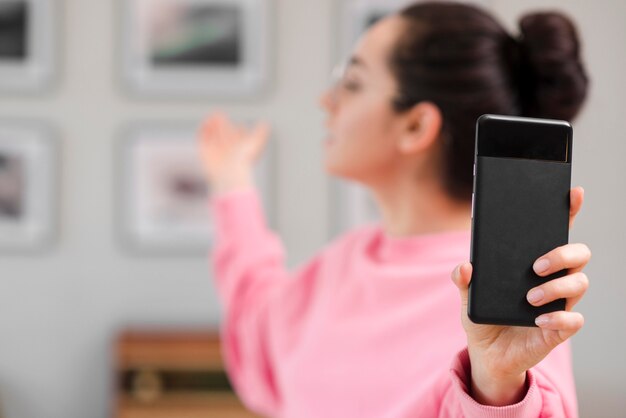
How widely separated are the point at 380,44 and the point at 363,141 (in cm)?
8

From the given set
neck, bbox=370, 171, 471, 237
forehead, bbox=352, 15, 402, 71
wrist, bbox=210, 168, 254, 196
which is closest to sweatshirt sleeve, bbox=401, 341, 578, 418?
neck, bbox=370, 171, 471, 237

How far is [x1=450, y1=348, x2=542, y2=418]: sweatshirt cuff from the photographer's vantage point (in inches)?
12.5

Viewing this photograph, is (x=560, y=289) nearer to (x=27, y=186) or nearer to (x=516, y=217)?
(x=516, y=217)

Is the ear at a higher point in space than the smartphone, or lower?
higher

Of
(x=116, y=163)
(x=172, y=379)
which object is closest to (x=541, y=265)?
(x=172, y=379)

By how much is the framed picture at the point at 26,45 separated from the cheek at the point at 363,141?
1643mm

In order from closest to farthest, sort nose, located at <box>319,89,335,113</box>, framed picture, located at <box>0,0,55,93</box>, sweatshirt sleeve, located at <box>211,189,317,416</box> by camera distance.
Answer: nose, located at <box>319,89,335,113</box>
sweatshirt sleeve, located at <box>211,189,317,416</box>
framed picture, located at <box>0,0,55,93</box>

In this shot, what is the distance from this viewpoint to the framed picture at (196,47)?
209 centimetres

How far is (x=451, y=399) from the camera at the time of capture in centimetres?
37

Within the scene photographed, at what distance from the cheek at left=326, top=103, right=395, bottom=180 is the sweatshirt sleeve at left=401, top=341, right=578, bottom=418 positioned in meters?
0.24

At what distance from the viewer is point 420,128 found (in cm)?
58

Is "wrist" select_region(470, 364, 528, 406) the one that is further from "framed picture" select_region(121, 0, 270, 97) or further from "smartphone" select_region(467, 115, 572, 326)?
"framed picture" select_region(121, 0, 270, 97)

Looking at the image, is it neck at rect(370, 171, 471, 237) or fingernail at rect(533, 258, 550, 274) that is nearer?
fingernail at rect(533, 258, 550, 274)

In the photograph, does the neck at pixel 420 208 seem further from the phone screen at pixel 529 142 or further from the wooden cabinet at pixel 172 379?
the wooden cabinet at pixel 172 379
